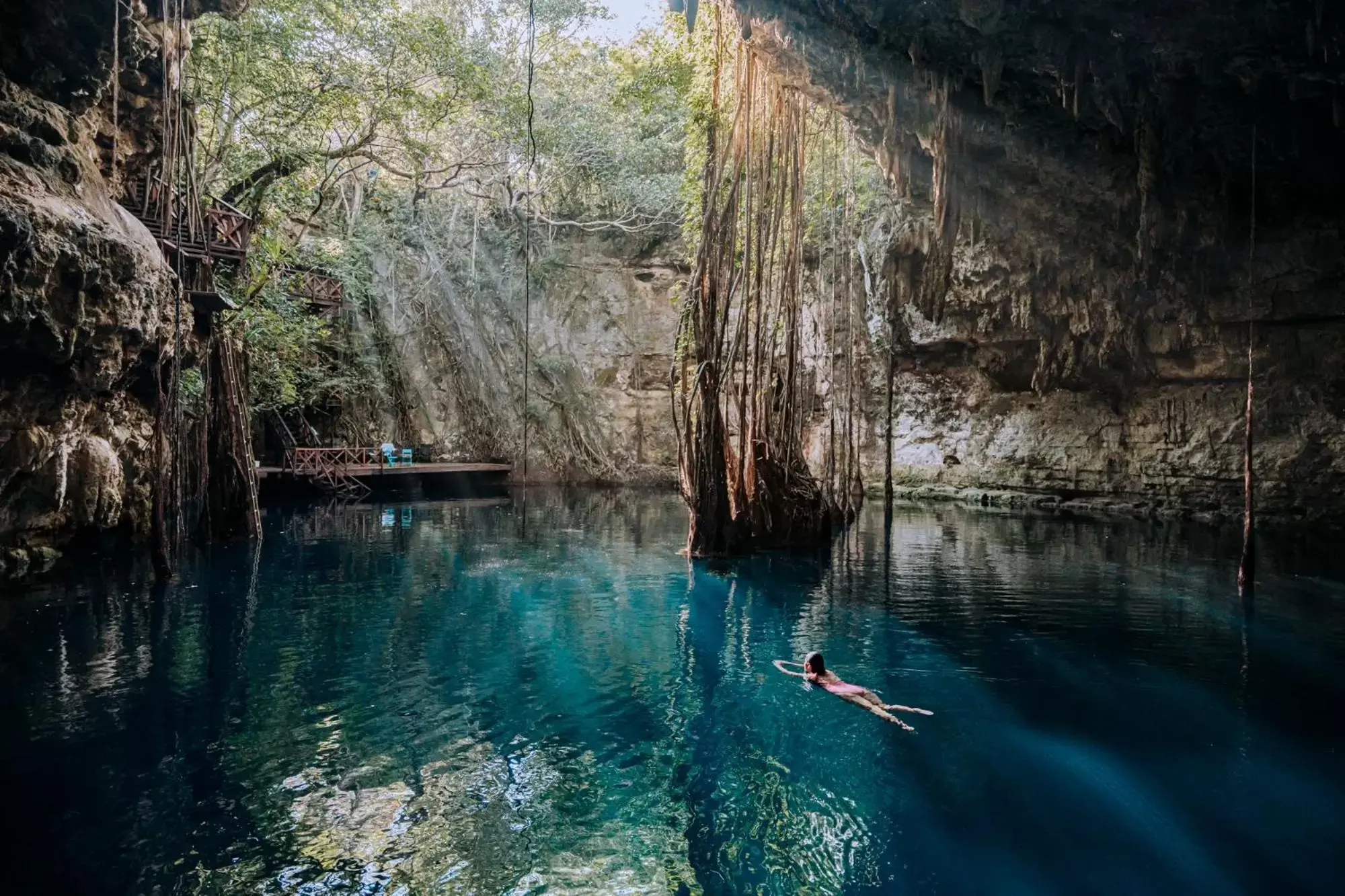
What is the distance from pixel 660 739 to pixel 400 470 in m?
16.6

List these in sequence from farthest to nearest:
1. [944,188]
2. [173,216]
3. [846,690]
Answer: [173,216] → [944,188] → [846,690]

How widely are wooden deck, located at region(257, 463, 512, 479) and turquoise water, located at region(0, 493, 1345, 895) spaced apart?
385 inches

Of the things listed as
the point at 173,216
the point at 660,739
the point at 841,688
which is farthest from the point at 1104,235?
the point at 173,216

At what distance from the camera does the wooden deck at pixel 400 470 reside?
1855cm

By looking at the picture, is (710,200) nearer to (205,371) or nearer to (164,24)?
(164,24)

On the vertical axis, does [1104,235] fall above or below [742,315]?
above

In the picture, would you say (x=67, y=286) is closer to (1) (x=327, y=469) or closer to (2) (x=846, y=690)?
(2) (x=846, y=690)

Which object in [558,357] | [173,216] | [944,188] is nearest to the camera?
[944,188]

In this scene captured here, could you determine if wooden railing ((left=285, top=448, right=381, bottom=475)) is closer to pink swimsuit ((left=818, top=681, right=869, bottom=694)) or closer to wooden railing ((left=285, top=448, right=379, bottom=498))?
wooden railing ((left=285, top=448, right=379, bottom=498))

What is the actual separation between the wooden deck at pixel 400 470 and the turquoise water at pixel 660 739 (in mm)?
9785

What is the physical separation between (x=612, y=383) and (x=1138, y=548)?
16.9m

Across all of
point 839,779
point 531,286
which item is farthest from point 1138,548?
point 531,286

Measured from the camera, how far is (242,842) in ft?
11.4

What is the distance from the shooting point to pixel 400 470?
19984 mm
